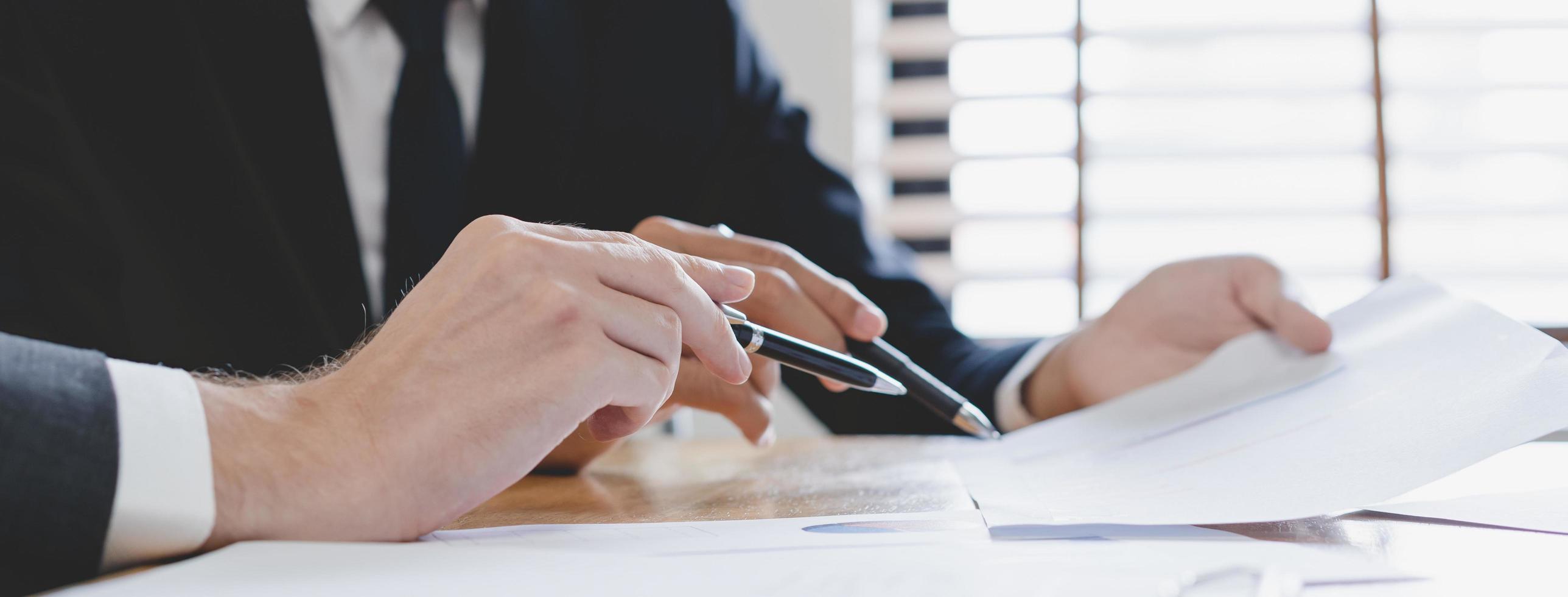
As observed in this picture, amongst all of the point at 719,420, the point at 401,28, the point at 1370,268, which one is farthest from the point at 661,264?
the point at 1370,268

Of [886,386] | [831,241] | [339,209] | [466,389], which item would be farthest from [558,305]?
[831,241]

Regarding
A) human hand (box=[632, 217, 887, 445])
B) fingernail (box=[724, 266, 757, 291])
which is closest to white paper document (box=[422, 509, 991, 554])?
Result: fingernail (box=[724, 266, 757, 291])

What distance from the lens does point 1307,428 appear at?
534 millimetres

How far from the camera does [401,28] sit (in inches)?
38.2

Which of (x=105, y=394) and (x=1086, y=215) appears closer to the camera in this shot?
(x=105, y=394)

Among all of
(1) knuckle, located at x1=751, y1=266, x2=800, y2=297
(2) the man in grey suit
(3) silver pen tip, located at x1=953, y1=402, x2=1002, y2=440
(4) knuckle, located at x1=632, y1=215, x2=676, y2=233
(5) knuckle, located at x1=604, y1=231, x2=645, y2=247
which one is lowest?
(3) silver pen tip, located at x1=953, y1=402, x2=1002, y2=440

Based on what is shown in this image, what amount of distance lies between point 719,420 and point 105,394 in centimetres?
161

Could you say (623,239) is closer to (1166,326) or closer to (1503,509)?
(1503,509)

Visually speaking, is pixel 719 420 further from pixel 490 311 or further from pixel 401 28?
pixel 490 311

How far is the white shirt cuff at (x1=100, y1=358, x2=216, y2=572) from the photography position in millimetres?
321

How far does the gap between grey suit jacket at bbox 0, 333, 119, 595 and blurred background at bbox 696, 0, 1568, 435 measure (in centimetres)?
159

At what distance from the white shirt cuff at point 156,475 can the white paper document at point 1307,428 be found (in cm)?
30

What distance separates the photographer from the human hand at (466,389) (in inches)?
14.3

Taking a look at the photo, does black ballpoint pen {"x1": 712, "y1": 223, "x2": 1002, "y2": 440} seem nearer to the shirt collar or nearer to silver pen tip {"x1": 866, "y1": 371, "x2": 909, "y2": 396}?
silver pen tip {"x1": 866, "y1": 371, "x2": 909, "y2": 396}
